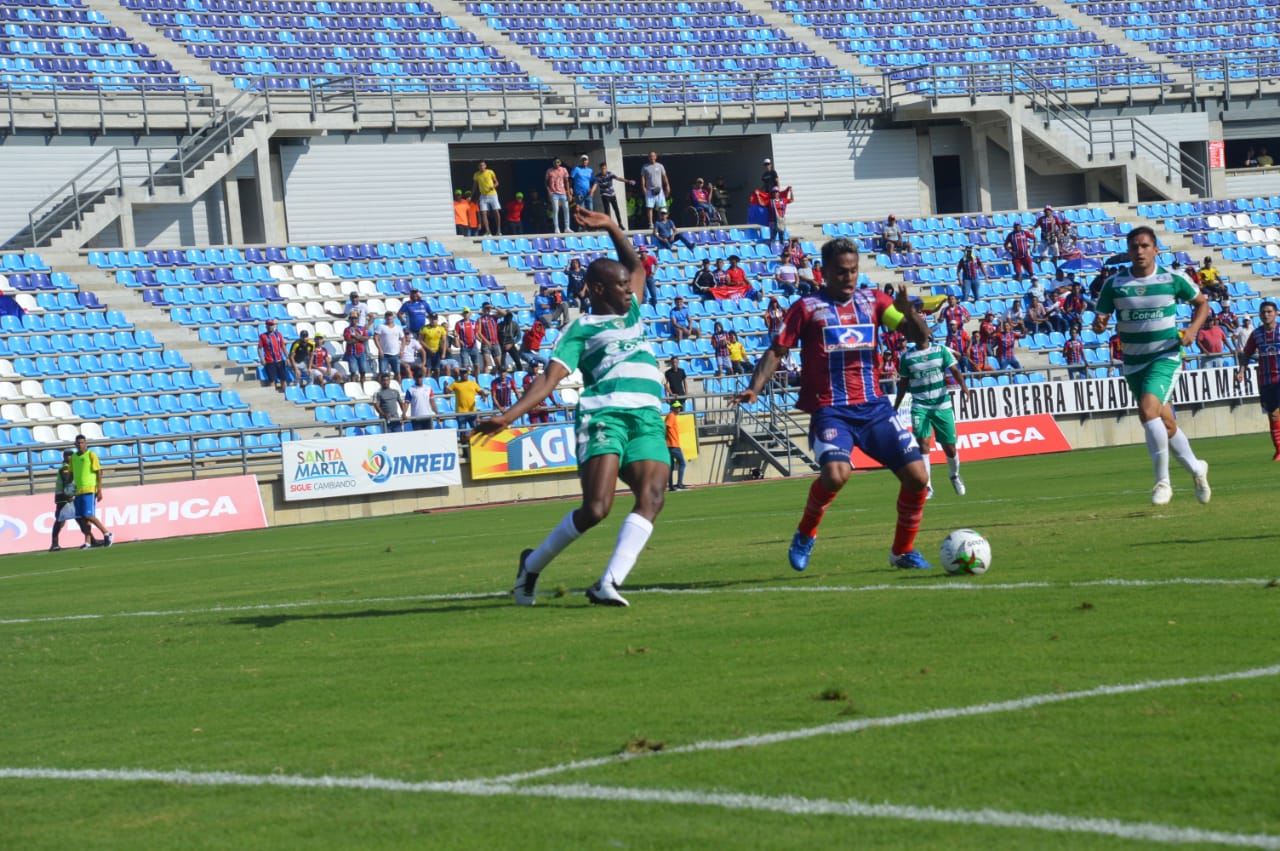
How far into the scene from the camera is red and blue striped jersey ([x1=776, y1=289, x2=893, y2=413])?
36.8 feet

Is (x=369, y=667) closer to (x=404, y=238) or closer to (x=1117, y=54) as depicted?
(x=404, y=238)

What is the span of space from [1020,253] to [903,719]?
37.7 metres

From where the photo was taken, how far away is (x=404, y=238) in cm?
4122

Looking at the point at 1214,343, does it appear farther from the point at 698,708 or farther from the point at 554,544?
the point at 698,708

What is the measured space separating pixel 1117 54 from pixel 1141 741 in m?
50.6

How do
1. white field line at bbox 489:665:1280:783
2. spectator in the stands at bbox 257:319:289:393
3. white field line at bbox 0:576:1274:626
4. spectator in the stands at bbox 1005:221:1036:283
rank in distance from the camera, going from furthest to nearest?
spectator in the stands at bbox 1005:221:1036:283 < spectator in the stands at bbox 257:319:289:393 < white field line at bbox 0:576:1274:626 < white field line at bbox 489:665:1280:783

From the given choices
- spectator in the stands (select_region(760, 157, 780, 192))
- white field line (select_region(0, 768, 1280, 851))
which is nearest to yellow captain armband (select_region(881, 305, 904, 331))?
white field line (select_region(0, 768, 1280, 851))

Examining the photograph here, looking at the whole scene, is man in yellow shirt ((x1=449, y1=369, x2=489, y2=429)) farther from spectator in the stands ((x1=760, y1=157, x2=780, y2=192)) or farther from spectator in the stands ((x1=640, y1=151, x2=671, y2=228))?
spectator in the stands ((x1=760, y1=157, x2=780, y2=192))

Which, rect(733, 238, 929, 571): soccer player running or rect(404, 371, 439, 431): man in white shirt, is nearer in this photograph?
rect(733, 238, 929, 571): soccer player running

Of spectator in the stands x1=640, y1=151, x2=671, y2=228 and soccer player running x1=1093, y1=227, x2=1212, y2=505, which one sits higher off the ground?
spectator in the stands x1=640, y1=151, x2=671, y2=228

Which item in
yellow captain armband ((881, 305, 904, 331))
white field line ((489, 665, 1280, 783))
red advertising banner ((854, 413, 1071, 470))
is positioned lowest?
red advertising banner ((854, 413, 1071, 470))

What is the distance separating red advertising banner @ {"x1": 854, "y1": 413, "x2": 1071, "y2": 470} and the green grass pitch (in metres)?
20.5

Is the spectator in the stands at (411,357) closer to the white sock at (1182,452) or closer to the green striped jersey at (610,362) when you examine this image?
the white sock at (1182,452)

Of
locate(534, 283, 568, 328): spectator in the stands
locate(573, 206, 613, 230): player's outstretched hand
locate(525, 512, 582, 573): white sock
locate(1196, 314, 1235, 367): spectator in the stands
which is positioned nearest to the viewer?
locate(573, 206, 613, 230): player's outstretched hand
